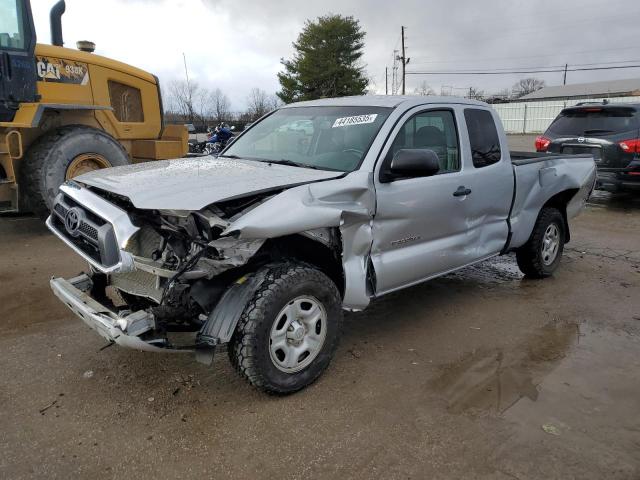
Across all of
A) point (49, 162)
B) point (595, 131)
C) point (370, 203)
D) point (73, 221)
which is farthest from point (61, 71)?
point (595, 131)

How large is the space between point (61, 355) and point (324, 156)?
2.44m

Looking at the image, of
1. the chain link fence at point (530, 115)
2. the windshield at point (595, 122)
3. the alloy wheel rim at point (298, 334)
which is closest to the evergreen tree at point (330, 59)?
the chain link fence at point (530, 115)

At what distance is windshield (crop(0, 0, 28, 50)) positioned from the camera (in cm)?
657

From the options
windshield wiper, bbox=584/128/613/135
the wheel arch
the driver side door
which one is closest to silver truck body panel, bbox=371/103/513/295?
the driver side door

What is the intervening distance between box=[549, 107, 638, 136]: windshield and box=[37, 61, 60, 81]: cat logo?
866cm

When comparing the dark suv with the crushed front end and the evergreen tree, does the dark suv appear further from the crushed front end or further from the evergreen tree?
the evergreen tree

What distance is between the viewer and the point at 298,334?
10.9 ft

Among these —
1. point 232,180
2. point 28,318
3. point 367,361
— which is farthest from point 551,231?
point 28,318

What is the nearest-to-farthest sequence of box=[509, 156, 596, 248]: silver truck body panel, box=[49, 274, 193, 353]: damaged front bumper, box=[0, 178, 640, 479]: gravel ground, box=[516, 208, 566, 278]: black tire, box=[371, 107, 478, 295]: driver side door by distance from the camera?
box=[0, 178, 640, 479]: gravel ground → box=[49, 274, 193, 353]: damaged front bumper → box=[371, 107, 478, 295]: driver side door → box=[509, 156, 596, 248]: silver truck body panel → box=[516, 208, 566, 278]: black tire

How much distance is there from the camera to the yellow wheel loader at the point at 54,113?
6512 mm

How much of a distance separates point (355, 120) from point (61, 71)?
16.9ft

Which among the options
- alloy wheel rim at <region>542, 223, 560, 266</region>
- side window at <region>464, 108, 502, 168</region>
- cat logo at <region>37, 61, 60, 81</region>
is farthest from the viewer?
cat logo at <region>37, 61, 60, 81</region>

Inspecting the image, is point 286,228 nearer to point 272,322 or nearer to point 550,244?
point 272,322

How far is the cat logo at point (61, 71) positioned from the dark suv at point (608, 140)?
8.10 meters
